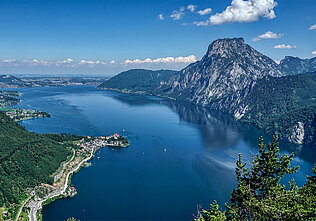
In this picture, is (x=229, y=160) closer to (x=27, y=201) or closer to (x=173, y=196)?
(x=173, y=196)

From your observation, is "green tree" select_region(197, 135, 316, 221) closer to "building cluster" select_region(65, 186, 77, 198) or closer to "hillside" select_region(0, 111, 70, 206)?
"building cluster" select_region(65, 186, 77, 198)

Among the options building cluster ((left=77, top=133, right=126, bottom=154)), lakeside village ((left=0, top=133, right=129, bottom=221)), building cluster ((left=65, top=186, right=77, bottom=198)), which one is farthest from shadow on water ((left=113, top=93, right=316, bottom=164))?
building cluster ((left=65, top=186, right=77, bottom=198))

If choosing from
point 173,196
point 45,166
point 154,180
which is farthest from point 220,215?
point 45,166

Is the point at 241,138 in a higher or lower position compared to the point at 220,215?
lower

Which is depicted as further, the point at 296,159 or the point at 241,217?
the point at 296,159

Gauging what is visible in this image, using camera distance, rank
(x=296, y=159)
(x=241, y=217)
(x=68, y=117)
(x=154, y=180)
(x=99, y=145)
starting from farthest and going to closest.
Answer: (x=68, y=117) < (x=99, y=145) < (x=296, y=159) < (x=154, y=180) < (x=241, y=217)

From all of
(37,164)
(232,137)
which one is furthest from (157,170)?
(232,137)

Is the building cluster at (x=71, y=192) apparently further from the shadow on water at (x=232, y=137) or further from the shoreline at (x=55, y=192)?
the shadow on water at (x=232, y=137)
